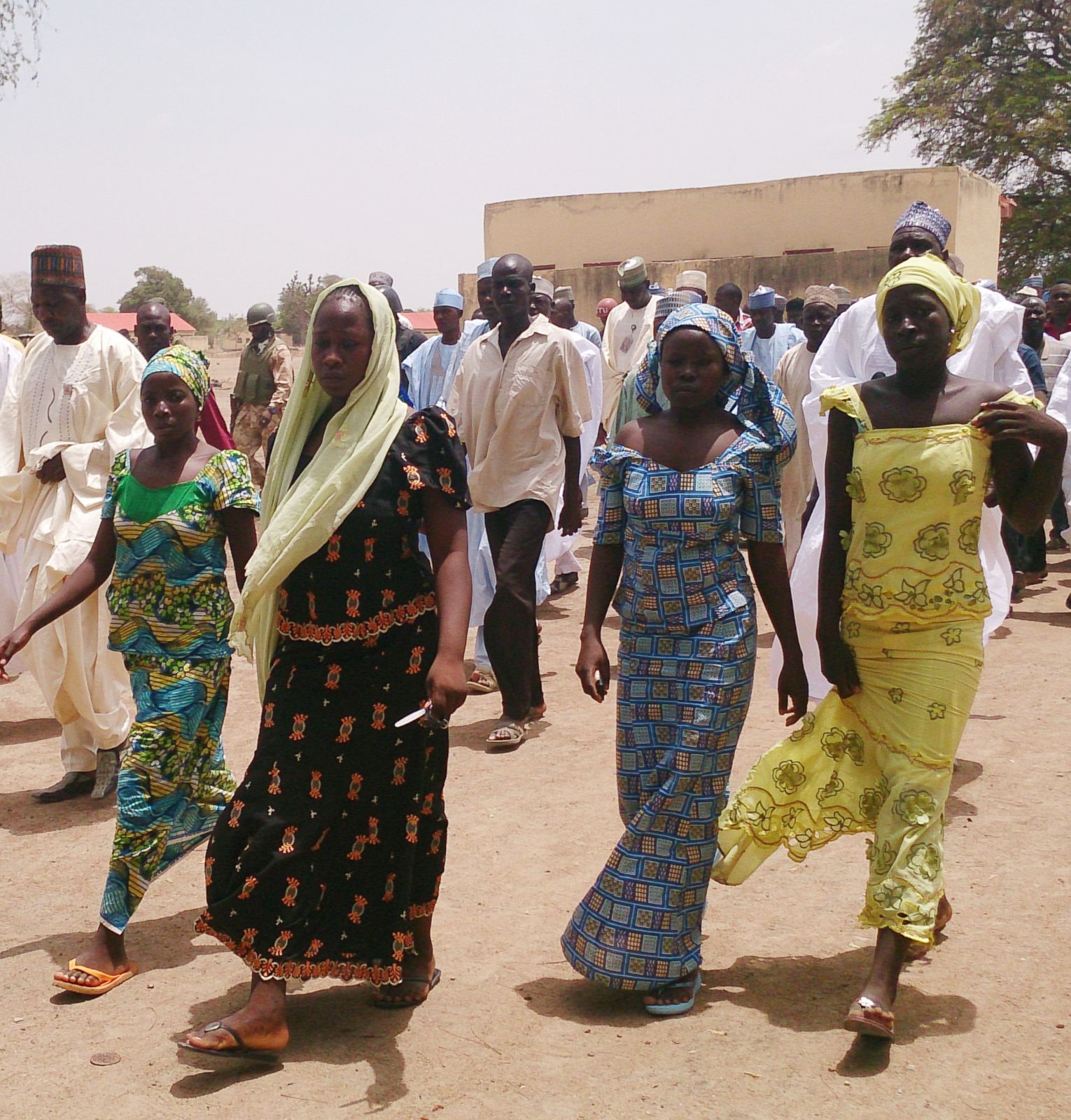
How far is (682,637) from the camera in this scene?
4004 mm

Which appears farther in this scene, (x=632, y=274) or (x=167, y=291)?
(x=167, y=291)

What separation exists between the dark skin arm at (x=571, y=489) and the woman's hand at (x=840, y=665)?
3.21 metres

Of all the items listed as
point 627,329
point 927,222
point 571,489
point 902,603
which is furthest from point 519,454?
point 627,329

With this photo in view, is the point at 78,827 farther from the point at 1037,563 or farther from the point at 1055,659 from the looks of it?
the point at 1037,563

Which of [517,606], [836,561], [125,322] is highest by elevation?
[125,322]

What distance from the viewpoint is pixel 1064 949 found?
4.27 meters

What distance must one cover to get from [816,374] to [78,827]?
360 centimetres

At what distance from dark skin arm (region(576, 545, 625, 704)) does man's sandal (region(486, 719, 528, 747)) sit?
260 cm

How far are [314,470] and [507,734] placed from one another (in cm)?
314

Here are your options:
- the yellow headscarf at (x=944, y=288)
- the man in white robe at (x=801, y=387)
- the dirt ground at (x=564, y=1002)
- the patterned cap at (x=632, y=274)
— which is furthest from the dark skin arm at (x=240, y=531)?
the patterned cap at (x=632, y=274)

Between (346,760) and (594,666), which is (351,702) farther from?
(594,666)

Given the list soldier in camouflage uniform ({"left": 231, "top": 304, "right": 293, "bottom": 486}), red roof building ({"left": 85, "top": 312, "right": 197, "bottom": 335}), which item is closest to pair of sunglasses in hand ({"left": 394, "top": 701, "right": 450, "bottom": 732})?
soldier in camouflage uniform ({"left": 231, "top": 304, "right": 293, "bottom": 486})

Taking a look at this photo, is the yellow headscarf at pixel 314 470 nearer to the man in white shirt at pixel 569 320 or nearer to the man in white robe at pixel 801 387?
the man in white robe at pixel 801 387

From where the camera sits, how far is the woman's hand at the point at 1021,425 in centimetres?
381
